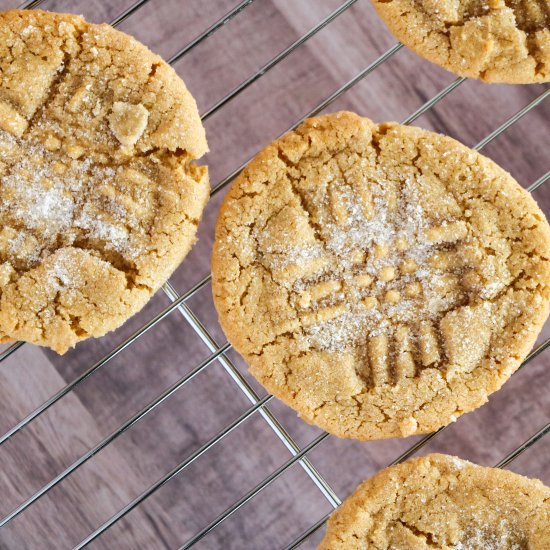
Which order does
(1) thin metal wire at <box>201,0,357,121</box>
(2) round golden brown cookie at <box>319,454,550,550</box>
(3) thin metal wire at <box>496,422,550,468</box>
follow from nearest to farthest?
(2) round golden brown cookie at <box>319,454,550,550</box>, (3) thin metal wire at <box>496,422,550,468</box>, (1) thin metal wire at <box>201,0,357,121</box>

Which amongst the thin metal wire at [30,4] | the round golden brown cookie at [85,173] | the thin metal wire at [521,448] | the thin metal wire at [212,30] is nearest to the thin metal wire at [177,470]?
the round golden brown cookie at [85,173]

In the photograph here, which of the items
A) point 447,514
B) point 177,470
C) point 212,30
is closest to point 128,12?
point 212,30

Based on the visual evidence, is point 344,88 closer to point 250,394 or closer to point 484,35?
point 484,35

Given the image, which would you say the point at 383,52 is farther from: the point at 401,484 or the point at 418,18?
the point at 401,484

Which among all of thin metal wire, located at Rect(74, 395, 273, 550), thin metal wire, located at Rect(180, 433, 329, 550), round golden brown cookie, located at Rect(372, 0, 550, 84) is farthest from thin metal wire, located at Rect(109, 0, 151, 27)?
thin metal wire, located at Rect(180, 433, 329, 550)

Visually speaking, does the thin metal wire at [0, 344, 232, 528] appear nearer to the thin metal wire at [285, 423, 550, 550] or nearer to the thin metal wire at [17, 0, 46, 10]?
the thin metal wire at [285, 423, 550, 550]

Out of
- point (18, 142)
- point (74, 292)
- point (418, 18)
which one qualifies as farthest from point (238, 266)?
point (418, 18)

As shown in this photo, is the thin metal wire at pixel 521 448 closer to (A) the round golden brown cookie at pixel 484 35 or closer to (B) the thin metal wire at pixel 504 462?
(B) the thin metal wire at pixel 504 462
